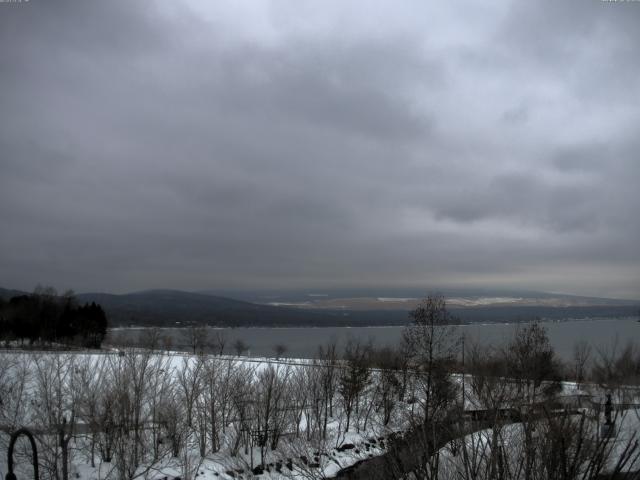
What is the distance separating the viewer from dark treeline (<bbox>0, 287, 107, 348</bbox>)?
93.4 metres

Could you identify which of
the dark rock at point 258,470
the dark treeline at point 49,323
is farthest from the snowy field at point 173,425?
the dark treeline at point 49,323

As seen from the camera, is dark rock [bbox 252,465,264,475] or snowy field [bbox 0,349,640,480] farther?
dark rock [bbox 252,465,264,475]

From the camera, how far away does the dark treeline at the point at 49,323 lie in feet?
306

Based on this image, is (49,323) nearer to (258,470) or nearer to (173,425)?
(173,425)

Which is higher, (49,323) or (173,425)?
(49,323)

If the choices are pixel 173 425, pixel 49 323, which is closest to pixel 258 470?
pixel 173 425

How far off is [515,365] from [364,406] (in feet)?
43.9

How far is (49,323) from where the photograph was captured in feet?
319

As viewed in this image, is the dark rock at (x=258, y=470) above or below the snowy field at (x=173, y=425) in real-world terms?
below

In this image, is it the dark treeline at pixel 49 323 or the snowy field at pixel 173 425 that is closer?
the snowy field at pixel 173 425

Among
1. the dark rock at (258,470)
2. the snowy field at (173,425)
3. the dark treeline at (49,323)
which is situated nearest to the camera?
the snowy field at (173,425)

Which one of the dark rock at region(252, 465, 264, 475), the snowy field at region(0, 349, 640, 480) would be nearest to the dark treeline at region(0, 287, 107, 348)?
the snowy field at region(0, 349, 640, 480)

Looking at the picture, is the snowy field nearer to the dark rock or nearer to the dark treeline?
the dark rock

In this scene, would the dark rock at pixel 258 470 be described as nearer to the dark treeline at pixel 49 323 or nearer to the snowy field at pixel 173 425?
the snowy field at pixel 173 425
